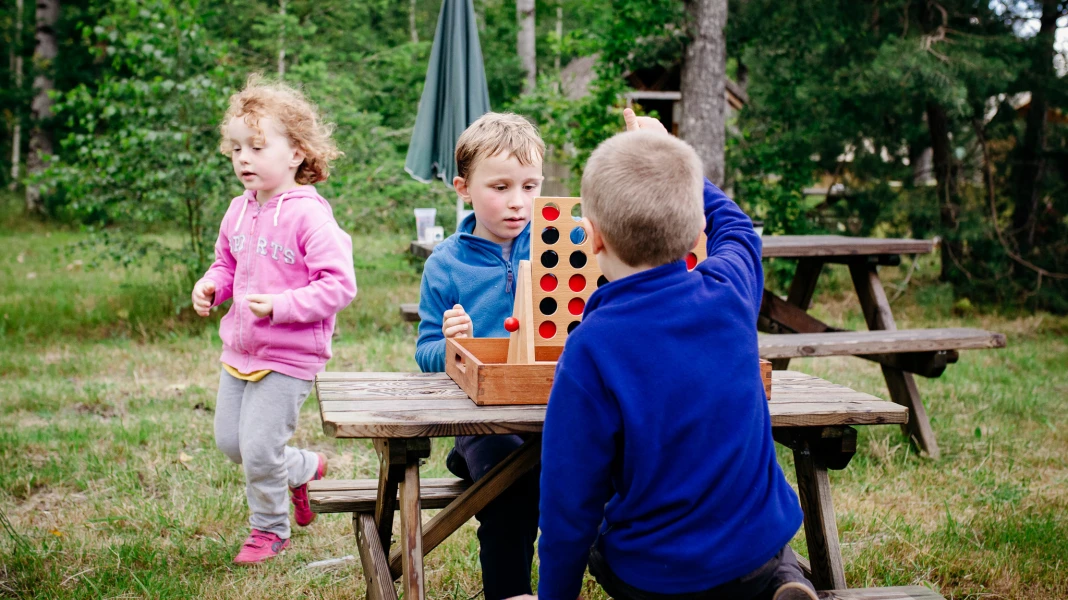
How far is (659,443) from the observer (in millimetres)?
1625

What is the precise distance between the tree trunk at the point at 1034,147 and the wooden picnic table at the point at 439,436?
7719mm

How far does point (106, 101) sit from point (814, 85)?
21.5ft

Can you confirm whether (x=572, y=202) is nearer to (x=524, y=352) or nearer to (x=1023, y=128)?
(x=524, y=352)

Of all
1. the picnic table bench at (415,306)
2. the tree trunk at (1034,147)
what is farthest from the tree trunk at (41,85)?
the tree trunk at (1034,147)

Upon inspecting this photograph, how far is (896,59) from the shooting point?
25.7 ft

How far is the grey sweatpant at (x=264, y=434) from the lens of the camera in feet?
9.86

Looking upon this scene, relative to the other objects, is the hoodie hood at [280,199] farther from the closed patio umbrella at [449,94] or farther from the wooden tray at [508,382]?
the closed patio umbrella at [449,94]

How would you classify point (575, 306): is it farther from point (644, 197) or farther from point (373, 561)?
point (373, 561)

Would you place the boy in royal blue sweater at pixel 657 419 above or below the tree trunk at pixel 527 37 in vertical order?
below

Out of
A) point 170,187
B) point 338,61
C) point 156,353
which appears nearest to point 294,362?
point 156,353

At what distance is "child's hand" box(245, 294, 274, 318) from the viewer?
2.79m

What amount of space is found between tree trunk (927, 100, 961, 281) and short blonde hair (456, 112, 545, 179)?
298 inches

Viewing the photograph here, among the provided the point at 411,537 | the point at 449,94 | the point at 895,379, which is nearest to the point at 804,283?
the point at 895,379

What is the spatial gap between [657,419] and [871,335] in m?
3.35
